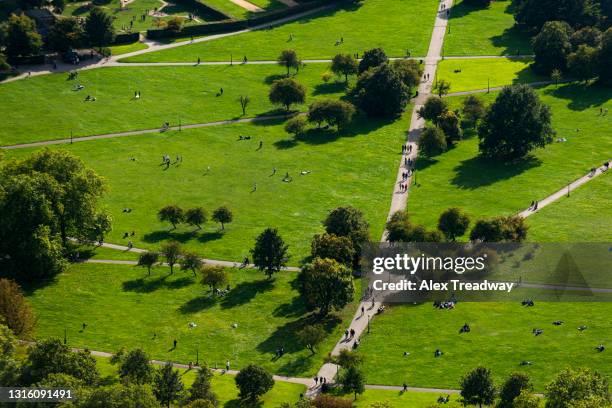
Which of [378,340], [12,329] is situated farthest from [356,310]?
[12,329]

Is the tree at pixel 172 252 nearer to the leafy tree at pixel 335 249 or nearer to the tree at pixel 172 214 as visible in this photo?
the tree at pixel 172 214

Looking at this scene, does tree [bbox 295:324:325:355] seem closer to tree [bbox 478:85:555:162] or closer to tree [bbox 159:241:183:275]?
tree [bbox 159:241:183:275]

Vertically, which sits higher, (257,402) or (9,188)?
(9,188)

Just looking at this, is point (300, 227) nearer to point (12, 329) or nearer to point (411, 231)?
point (411, 231)

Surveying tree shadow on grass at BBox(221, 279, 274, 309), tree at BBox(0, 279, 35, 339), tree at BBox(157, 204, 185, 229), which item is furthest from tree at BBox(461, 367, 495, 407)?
tree at BBox(157, 204, 185, 229)

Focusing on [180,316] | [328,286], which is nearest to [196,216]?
[180,316]

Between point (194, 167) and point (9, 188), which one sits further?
point (194, 167)

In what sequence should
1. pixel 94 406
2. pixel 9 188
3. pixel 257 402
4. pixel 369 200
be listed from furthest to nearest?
pixel 369 200
pixel 9 188
pixel 257 402
pixel 94 406

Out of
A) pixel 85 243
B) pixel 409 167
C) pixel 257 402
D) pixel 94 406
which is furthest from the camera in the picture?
pixel 409 167
